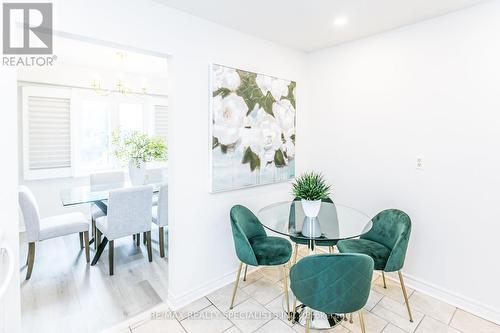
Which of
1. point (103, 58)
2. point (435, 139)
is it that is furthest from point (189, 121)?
point (103, 58)

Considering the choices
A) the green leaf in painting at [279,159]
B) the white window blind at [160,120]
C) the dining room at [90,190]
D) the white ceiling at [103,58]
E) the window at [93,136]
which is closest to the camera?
the dining room at [90,190]

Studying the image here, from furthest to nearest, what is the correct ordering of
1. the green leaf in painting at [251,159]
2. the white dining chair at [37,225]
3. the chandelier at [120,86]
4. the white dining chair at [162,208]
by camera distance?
the chandelier at [120,86] < the white dining chair at [162,208] < the green leaf in painting at [251,159] < the white dining chair at [37,225]

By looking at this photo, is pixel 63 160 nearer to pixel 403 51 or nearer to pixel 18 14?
pixel 18 14

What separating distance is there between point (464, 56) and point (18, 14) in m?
3.30

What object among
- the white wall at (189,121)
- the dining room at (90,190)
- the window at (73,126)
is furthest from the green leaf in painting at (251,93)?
the window at (73,126)

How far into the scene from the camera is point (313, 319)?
2068 mm

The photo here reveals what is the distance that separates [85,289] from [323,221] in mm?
2377

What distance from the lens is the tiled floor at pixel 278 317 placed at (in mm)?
1995

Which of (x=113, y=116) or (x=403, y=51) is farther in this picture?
(x=113, y=116)

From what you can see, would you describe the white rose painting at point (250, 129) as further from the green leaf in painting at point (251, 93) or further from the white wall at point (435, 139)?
the white wall at point (435, 139)

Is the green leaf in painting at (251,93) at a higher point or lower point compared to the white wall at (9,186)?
higher

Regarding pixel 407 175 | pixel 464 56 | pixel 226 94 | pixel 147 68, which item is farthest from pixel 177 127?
pixel 147 68

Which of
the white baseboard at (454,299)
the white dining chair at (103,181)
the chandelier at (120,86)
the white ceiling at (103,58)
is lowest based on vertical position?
the white baseboard at (454,299)

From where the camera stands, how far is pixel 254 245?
2.36 metres
